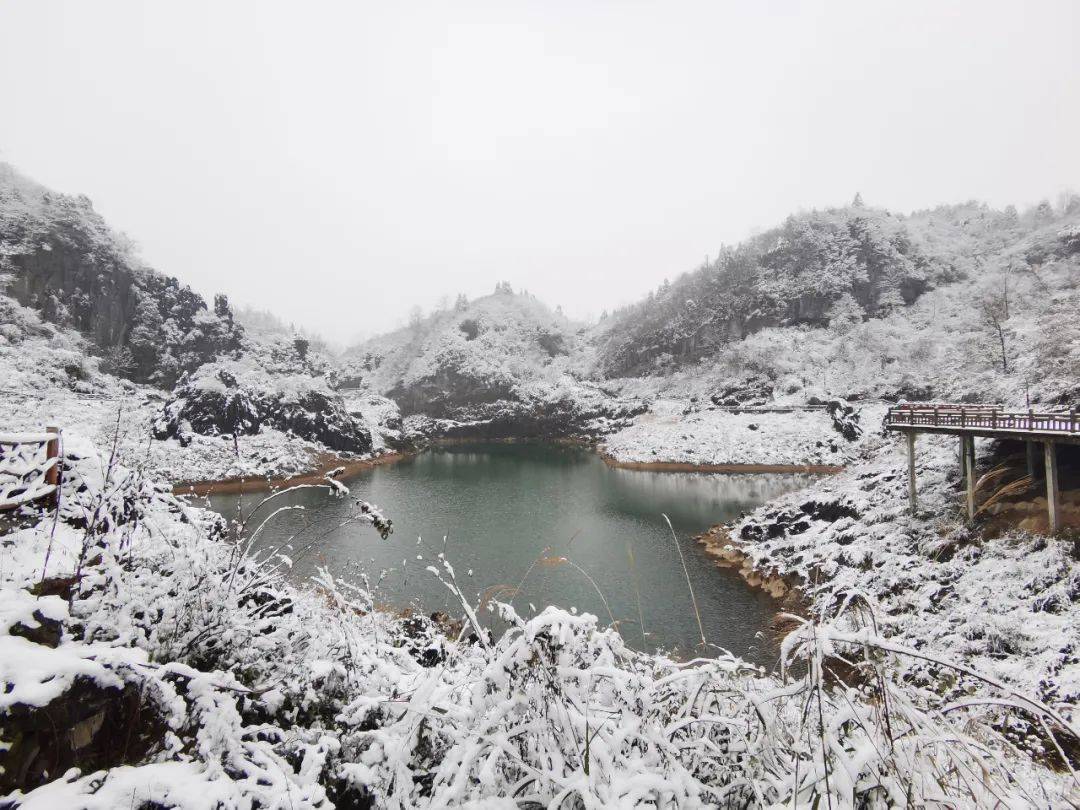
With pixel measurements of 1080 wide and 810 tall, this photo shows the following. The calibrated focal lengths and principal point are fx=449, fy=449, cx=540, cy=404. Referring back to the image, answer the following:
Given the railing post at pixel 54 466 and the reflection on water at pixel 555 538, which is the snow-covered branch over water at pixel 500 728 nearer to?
the reflection on water at pixel 555 538

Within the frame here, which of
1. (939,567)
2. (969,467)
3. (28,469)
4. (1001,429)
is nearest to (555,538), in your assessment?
(939,567)

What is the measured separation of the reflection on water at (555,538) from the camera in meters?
12.4

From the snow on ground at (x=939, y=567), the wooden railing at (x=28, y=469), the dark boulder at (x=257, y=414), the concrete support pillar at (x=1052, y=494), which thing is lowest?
the snow on ground at (x=939, y=567)

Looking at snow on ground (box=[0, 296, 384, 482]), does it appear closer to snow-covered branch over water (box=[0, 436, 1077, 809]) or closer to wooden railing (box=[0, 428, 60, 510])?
wooden railing (box=[0, 428, 60, 510])

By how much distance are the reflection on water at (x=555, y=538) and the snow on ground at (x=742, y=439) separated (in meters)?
3.83

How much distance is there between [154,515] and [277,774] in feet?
10.1

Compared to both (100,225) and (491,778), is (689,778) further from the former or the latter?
(100,225)

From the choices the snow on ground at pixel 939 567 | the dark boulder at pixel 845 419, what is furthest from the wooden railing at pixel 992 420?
the dark boulder at pixel 845 419

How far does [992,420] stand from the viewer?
12.3 metres

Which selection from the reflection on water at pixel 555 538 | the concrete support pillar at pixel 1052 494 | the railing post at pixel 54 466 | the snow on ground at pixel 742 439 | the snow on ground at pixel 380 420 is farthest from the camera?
the snow on ground at pixel 380 420

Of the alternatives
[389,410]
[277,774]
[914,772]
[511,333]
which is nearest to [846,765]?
[914,772]

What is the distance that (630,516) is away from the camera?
23.1m

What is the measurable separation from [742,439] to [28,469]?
133 feet

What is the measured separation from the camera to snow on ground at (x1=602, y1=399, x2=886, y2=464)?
34.3 m
